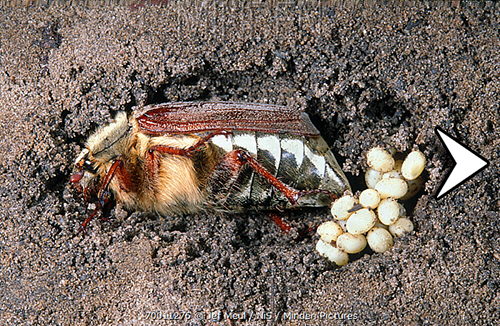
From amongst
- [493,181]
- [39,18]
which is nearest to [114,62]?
[39,18]

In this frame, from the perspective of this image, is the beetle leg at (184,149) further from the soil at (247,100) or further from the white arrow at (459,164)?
the white arrow at (459,164)

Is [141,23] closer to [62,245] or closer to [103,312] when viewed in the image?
[62,245]

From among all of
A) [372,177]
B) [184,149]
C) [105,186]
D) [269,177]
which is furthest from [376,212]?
[105,186]

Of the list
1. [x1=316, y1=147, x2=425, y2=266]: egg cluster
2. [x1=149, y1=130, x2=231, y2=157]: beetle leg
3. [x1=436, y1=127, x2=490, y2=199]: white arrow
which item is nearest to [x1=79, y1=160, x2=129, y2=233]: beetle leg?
[x1=149, y1=130, x2=231, y2=157]: beetle leg

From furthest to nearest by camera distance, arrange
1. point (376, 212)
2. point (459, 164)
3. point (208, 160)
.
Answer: point (208, 160) → point (376, 212) → point (459, 164)

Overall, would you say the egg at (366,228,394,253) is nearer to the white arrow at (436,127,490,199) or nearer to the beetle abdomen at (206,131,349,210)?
the white arrow at (436,127,490,199)

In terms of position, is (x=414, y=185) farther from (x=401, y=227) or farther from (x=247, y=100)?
(x=247, y=100)

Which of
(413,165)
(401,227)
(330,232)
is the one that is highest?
(413,165)
